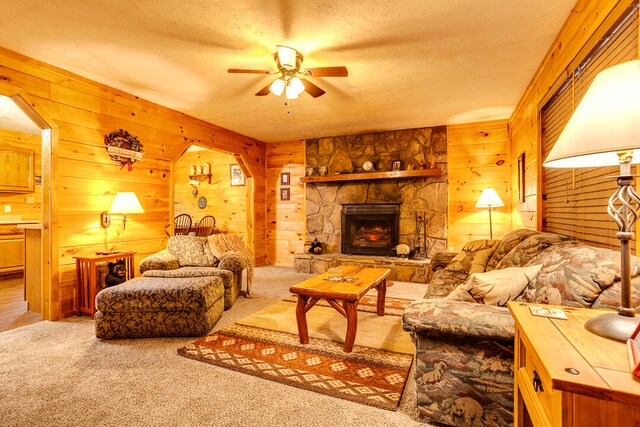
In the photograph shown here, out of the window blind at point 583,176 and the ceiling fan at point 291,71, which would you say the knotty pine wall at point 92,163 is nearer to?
the ceiling fan at point 291,71

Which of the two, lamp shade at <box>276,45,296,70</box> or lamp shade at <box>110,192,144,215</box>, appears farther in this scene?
lamp shade at <box>110,192,144,215</box>

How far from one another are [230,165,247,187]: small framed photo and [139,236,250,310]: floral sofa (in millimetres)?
3033

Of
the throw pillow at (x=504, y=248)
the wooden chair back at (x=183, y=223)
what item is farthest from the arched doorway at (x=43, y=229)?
the throw pillow at (x=504, y=248)


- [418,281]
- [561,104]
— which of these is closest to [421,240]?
[418,281]

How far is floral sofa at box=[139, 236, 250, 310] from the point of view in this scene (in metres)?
3.14

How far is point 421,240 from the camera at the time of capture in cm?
508

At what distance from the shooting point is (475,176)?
487cm

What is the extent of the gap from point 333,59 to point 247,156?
332cm

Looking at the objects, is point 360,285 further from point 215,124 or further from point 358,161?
point 215,124

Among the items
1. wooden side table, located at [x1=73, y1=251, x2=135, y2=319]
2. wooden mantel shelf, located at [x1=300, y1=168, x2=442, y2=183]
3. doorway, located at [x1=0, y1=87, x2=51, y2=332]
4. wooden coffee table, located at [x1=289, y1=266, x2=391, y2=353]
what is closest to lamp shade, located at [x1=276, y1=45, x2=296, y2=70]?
wooden coffee table, located at [x1=289, y1=266, x2=391, y2=353]

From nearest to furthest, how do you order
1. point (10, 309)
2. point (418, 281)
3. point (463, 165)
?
1. point (10, 309)
2. point (418, 281)
3. point (463, 165)

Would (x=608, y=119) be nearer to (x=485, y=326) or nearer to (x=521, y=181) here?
(x=485, y=326)

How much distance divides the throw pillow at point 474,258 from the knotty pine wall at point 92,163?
12.3ft

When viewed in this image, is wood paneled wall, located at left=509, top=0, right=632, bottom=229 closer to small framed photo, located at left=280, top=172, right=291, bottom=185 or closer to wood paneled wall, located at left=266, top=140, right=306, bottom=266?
wood paneled wall, located at left=266, top=140, right=306, bottom=266
